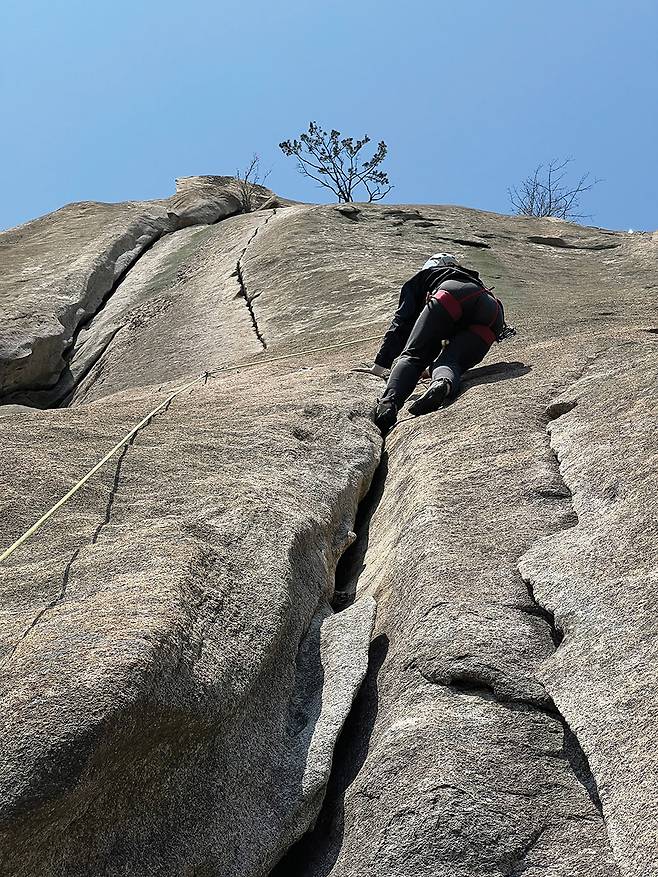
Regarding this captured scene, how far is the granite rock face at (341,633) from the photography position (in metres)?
2.87

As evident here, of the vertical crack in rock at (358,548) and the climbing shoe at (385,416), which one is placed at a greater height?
the climbing shoe at (385,416)

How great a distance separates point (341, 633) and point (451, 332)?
3109 mm

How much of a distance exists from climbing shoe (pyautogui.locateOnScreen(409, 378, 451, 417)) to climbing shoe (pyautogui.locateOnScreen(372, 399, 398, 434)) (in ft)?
0.41

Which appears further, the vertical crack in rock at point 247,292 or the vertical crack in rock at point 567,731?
the vertical crack in rock at point 247,292

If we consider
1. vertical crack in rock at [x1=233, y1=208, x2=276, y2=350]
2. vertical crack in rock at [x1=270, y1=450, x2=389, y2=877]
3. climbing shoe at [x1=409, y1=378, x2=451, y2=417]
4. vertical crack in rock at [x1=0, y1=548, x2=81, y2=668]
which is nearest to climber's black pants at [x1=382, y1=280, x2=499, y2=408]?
climbing shoe at [x1=409, y1=378, x2=451, y2=417]

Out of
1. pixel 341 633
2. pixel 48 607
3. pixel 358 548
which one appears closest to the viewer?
pixel 48 607

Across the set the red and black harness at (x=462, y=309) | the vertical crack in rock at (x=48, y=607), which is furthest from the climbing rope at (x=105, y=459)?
the red and black harness at (x=462, y=309)

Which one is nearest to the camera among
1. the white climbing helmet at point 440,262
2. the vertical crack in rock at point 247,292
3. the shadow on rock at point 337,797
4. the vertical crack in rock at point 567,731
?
the vertical crack in rock at point 567,731

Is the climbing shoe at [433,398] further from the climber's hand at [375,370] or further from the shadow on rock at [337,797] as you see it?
the shadow on rock at [337,797]

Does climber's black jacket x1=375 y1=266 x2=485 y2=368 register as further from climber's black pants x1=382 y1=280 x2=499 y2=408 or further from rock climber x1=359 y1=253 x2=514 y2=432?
climber's black pants x1=382 y1=280 x2=499 y2=408

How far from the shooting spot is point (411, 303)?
6949mm

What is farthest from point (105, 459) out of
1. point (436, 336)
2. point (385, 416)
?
point (436, 336)

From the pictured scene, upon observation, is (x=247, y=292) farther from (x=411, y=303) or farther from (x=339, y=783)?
(x=339, y=783)

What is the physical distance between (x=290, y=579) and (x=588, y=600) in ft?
4.00
